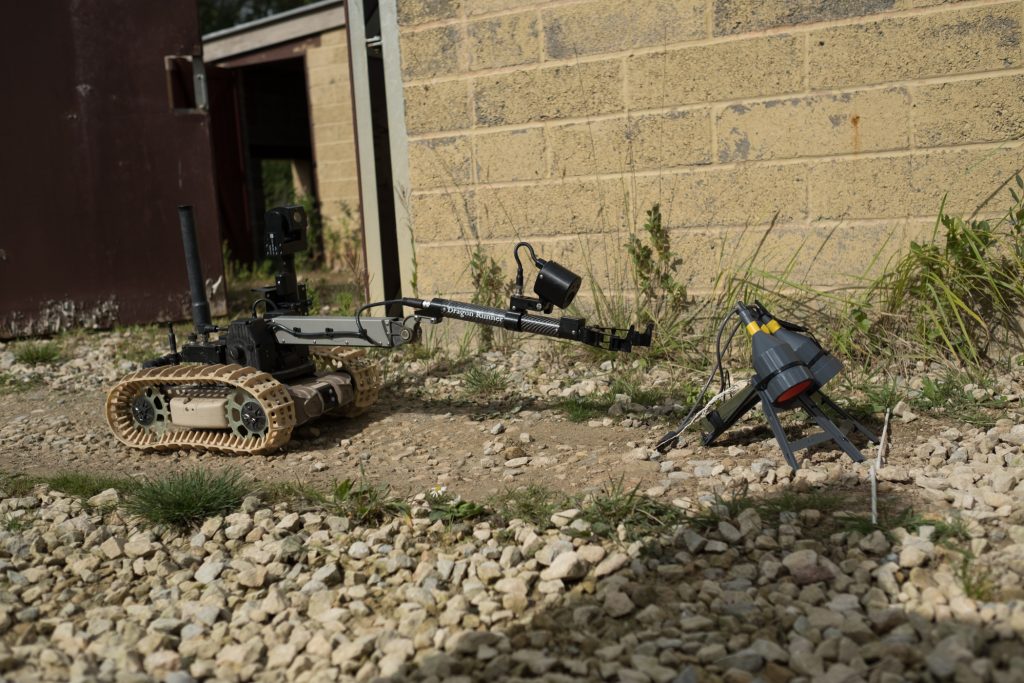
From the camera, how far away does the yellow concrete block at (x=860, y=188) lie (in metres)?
4.52

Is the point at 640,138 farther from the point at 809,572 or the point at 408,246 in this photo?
the point at 809,572

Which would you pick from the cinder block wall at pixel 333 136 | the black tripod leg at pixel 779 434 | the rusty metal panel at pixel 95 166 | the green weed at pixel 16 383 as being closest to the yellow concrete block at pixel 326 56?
the cinder block wall at pixel 333 136

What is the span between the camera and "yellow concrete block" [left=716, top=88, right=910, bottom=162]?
4484mm

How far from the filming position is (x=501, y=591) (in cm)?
270

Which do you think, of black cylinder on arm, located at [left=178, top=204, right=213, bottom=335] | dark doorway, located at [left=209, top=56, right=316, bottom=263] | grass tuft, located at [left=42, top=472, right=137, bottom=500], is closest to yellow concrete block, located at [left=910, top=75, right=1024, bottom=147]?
black cylinder on arm, located at [left=178, top=204, right=213, bottom=335]

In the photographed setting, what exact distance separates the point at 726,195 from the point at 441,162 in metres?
1.59

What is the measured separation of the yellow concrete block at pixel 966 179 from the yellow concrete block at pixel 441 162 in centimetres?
228

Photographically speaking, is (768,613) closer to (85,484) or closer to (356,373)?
(356,373)

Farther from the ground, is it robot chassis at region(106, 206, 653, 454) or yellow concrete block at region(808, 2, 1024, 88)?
yellow concrete block at region(808, 2, 1024, 88)

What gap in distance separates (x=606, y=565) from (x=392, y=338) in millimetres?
1531

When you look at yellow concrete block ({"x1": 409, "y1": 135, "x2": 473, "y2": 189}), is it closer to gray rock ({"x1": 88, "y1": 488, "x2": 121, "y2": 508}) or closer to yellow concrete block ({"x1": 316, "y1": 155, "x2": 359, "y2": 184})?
gray rock ({"x1": 88, "y1": 488, "x2": 121, "y2": 508})

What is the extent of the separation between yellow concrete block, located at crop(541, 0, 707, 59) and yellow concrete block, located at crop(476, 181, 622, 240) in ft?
2.28

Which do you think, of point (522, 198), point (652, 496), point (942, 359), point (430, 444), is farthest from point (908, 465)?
point (522, 198)

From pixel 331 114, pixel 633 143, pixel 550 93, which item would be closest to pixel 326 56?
pixel 331 114
